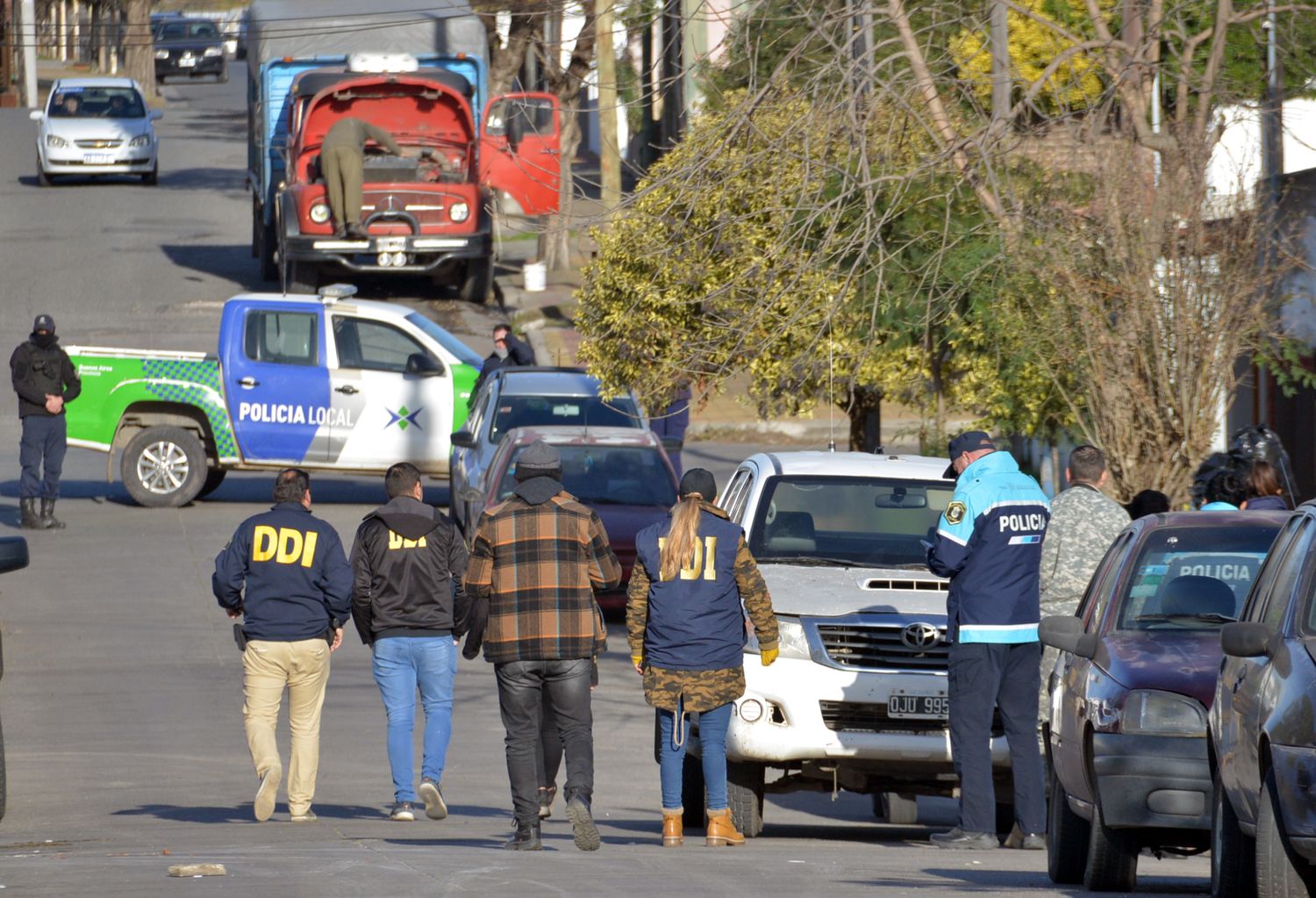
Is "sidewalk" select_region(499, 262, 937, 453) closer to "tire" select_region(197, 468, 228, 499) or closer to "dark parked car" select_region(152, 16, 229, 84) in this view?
"tire" select_region(197, 468, 228, 499)

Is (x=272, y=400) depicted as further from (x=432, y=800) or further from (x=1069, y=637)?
(x=1069, y=637)

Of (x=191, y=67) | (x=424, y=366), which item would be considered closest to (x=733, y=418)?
(x=424, y=366)

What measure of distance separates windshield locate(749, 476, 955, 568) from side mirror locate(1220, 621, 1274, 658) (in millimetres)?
4519

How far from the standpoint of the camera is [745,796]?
10.2m

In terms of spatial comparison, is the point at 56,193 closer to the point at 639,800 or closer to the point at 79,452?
the point at 79,452

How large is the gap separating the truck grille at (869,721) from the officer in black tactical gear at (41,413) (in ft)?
37.9

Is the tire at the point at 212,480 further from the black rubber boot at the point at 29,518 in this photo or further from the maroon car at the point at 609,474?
the maroon car at the point at 609,474

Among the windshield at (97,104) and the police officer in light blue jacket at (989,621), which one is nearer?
the police officer in light blue jacket at (989,621)

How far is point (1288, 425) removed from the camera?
59.6 ft

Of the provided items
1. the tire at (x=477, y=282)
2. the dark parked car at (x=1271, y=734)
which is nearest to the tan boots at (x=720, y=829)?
the dark parked car at (x=1271, y=734)

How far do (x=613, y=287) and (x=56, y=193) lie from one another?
89.4ft

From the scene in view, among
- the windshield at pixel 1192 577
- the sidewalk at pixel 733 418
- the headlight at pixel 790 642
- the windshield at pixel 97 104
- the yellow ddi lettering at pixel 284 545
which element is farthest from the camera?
the windshield at pixel 97 104

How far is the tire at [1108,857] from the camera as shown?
791 cm

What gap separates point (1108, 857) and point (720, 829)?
2093mm
